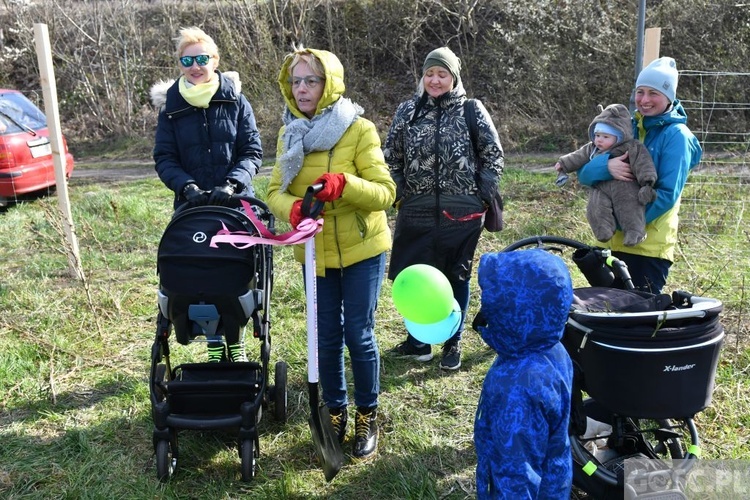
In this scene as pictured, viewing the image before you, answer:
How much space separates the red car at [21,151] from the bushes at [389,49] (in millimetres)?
4909

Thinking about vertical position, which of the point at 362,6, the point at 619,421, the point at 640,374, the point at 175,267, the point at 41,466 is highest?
the point at 362,6

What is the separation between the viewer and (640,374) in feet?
8.11

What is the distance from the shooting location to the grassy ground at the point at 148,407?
10.3 ft

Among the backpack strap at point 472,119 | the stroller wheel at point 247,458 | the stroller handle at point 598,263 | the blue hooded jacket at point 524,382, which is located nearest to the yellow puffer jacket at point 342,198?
the stroller handle at point 598,263

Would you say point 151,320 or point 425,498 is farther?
point 151,320

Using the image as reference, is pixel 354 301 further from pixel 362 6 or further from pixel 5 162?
pixel 362 6

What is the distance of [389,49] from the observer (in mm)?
15312

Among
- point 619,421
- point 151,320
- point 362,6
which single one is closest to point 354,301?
point 619,421

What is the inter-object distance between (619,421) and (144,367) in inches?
121

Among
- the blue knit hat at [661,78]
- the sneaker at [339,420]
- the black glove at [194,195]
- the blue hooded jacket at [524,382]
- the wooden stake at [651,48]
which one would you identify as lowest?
the sneaker at [339,420]

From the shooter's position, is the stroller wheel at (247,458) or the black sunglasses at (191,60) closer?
the stroller wheel at (247,458)

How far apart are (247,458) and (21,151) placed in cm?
761

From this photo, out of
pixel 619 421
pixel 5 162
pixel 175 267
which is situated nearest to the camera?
pixel 619 421

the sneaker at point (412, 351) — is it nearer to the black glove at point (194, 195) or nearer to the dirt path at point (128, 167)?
the black glove at point (194, 195)
